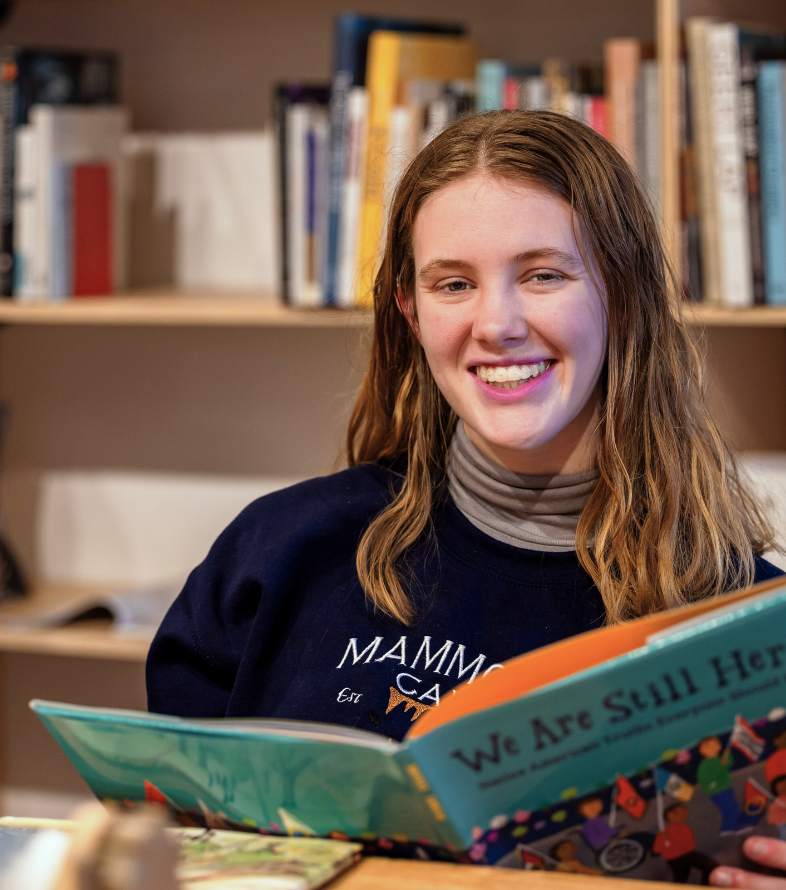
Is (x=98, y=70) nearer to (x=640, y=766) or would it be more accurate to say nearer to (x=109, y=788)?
(x=109, y=788)

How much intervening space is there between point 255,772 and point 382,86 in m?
1.07

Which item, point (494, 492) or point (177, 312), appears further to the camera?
point (177, 312)

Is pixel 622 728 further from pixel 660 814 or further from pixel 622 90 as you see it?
pixel 622 90

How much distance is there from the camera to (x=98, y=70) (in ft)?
5.30

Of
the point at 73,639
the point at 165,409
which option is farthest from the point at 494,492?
the point at 165,409

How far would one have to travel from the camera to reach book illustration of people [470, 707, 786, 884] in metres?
0.60

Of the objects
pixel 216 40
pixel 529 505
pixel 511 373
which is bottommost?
pixel 529 505

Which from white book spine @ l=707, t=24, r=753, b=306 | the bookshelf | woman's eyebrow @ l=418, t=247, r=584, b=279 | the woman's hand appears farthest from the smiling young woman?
the bookshelf

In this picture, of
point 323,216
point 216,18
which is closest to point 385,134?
point 323,216

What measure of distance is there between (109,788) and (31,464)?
137 cm

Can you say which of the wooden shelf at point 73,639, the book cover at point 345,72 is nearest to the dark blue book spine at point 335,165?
the book cover at point 345,72

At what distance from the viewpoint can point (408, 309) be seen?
1013mm

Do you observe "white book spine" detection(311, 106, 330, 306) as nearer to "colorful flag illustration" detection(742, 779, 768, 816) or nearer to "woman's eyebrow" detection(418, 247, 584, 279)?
"woman's eyebrow" detection(418, 247, 584, 279)

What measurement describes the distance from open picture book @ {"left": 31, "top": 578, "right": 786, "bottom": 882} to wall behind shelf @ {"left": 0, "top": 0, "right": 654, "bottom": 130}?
1.30 metres
